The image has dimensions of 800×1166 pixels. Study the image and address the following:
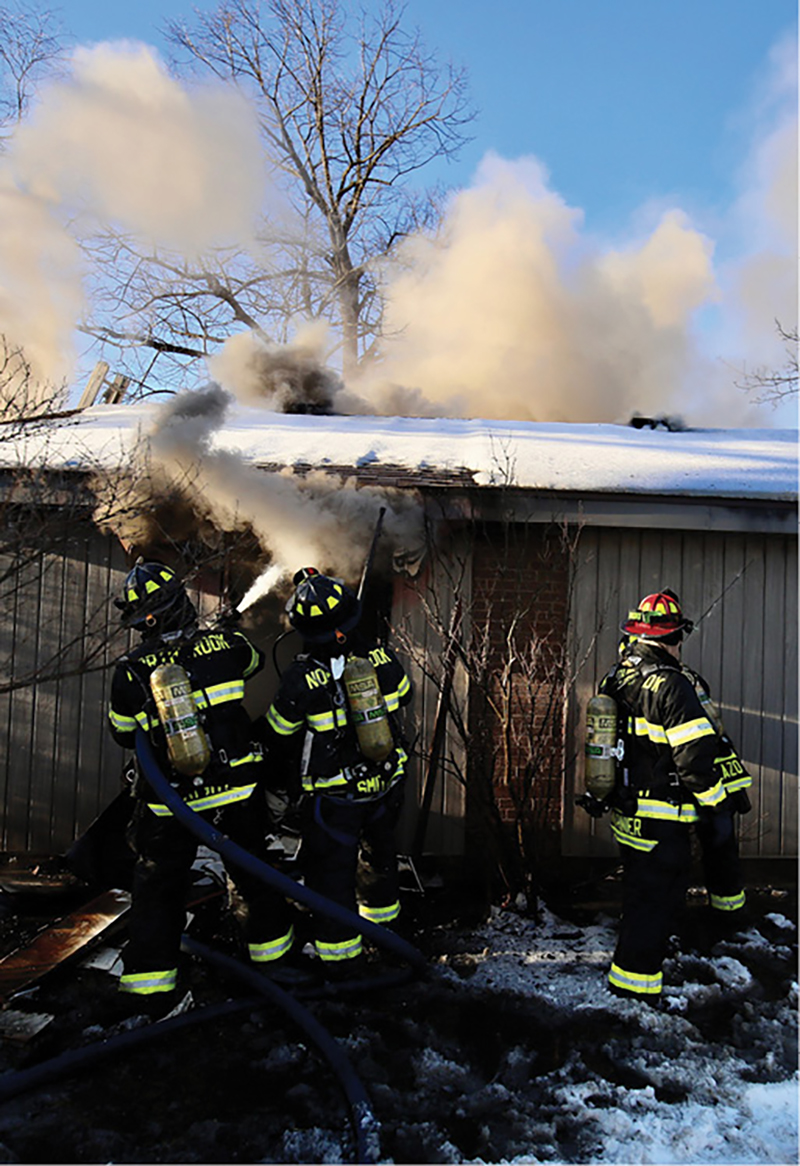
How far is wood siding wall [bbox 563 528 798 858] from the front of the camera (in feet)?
17.9

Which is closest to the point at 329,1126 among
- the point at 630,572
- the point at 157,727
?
the point at 157,727

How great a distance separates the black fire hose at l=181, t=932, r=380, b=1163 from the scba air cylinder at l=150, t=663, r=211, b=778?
0.97m

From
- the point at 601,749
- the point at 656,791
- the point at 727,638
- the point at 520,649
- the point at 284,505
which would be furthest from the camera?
the point at 727,638

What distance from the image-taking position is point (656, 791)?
12.4ft

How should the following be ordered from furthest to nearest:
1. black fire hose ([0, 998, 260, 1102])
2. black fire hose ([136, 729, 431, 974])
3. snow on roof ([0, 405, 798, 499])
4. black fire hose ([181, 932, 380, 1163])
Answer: snow on roof ([0, 405, 798, 499])
black fire hose ([136, 729, 431, 974])
black fire hose ([0, 998, 260, 1102])
black fire hose ([181, 932, 380, 1163])

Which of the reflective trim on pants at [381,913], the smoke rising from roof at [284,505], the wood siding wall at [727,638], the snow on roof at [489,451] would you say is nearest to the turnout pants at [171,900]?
the reflective trim on pants at [381,913]

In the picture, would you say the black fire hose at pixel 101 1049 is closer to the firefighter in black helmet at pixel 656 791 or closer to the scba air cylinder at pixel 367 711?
the scba air cylinder at pixel 367 711

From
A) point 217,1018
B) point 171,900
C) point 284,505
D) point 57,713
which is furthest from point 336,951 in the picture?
point 57,713

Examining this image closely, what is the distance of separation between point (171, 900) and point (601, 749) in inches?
88.6

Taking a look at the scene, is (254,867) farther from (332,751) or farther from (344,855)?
(332,751)

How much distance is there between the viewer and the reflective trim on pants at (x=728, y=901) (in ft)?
15.0

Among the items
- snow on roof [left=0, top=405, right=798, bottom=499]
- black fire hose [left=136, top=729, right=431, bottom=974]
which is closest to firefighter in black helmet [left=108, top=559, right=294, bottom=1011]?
black fire hose [left=136, top=729, right=431, bottom=974]

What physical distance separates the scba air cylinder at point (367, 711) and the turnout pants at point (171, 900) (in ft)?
2.20

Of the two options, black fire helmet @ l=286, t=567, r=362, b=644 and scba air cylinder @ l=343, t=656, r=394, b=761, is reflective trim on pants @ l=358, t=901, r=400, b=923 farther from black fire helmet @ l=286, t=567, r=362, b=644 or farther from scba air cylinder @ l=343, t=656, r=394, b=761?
black fire helmet @ l=286, t=567, r=362, b=644
